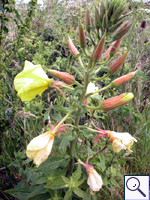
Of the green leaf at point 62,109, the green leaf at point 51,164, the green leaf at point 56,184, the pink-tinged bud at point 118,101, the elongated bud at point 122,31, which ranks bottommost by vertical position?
the green leaf at point 56,184

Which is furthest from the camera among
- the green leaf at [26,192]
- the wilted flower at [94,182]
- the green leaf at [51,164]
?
the green leaf at [26,192]

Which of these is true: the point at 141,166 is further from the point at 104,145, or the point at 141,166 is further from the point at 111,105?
the point at 111,105

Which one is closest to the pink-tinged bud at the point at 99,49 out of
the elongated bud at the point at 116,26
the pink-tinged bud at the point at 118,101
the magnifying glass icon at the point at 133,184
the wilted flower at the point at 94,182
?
the elongated bud at the point at 116,26

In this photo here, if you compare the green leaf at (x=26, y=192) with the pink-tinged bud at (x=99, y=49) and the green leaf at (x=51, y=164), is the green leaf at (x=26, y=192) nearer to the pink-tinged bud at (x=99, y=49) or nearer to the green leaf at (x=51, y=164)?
the green leaf at (x=51, y=164)

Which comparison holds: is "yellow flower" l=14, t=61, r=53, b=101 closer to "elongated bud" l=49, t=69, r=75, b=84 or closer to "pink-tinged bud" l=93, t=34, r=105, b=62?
"elongated bud" l=49, t=69, r=75, b=84

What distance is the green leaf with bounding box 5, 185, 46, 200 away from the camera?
1265mm

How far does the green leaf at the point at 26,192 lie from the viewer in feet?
4.15

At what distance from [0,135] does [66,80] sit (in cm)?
103

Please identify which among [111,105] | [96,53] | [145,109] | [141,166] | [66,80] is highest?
[96,53]

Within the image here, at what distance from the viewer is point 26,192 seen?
53.3 inches

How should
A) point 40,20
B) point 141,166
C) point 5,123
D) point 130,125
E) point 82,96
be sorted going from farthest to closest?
point 40,20
point 130,125
point 141,166
point 5,123
point 82,96

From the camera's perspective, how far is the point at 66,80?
107cm

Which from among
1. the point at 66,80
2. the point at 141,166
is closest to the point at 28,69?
the point at 66,80

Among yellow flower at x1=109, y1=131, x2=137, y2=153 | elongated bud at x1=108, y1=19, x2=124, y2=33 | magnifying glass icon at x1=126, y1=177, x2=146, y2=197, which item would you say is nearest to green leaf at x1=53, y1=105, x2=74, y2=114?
yellow flower at x1=109, y1=131, x2=137, y2=153
